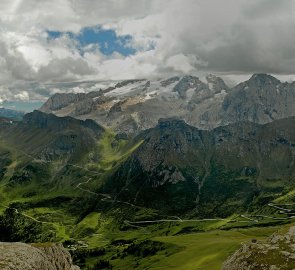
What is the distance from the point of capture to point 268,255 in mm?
64312

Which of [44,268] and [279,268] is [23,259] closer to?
[44,268]

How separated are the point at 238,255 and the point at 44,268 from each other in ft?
140

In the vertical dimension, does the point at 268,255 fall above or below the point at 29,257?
below

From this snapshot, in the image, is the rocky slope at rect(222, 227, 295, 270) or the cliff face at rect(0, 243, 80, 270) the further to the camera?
the cliff face at rect(0, 243, 80, 270)

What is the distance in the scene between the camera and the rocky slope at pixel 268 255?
2442 inches

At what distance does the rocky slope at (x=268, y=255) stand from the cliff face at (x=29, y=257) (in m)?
36.9

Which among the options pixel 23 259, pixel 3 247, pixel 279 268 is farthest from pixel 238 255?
pixel 3 247

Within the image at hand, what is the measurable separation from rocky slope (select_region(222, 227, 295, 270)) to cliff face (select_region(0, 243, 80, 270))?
121 ft

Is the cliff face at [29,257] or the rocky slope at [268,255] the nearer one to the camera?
the rocky slope at [268,255]

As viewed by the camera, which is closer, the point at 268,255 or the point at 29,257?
the point at 268,255

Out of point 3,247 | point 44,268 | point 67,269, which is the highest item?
point 3,247

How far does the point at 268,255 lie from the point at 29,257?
150 ft

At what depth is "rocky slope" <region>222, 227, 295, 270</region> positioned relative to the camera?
62.0 m

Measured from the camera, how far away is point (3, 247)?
84250 millimetres
